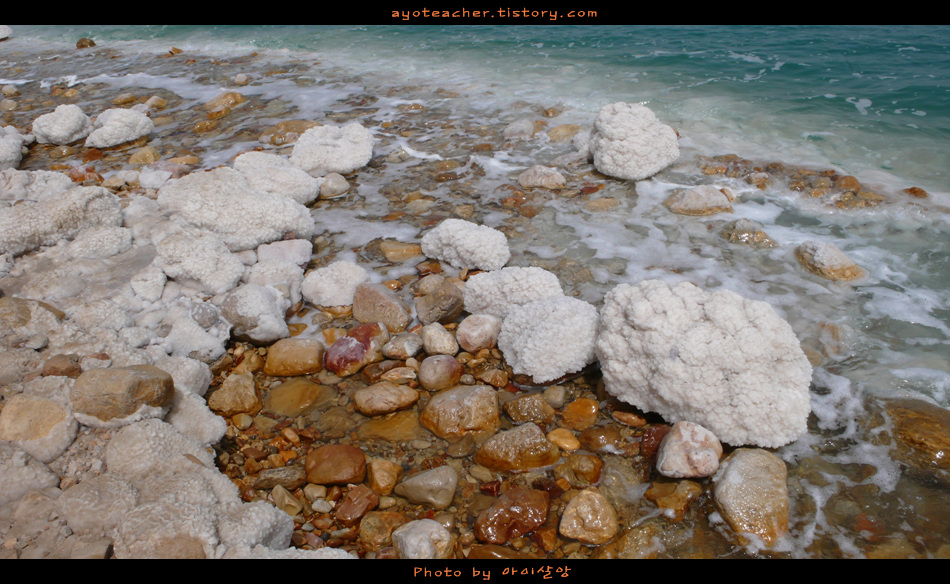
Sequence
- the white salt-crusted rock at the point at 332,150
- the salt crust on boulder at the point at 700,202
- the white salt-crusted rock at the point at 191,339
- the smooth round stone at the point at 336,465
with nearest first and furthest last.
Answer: the smooth round stone at the point at 336,465 → the white salt-crusted rock at the point at 191,339 → the salt crust on boulder at the point at 700,202 → the white salt-crusted rock at the point at 332,150

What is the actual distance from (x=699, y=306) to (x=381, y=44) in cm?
1251

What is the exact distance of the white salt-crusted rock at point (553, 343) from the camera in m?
3.06

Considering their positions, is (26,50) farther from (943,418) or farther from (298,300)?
(943,418)

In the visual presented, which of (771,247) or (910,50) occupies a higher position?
(910,50)

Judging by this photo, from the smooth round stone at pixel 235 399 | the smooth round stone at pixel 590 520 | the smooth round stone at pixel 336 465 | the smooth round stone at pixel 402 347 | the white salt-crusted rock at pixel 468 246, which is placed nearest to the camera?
the smooth round stone at pixel 590 520

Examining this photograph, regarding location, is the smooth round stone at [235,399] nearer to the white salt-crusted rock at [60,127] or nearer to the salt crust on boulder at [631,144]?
the salt crust on boulder at [631,144]

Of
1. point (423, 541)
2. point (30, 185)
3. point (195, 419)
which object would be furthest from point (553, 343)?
point (30, 185)

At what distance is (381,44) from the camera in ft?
43.5

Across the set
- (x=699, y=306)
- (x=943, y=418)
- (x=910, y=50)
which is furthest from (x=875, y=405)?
(x=910, y=50)

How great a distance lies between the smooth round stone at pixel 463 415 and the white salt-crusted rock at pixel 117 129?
6158mm

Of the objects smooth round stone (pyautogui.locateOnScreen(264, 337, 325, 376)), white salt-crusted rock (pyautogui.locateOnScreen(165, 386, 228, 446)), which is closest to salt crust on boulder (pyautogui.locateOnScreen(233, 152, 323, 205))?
smooth round stone (pyautogui.locateOnScreen(264, 337, 325, 376))

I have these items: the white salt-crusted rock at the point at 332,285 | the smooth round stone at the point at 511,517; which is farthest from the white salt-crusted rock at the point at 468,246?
the smooth round stone at the point at 511,517

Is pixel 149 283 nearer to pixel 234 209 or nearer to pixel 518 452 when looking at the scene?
pixel 234 209

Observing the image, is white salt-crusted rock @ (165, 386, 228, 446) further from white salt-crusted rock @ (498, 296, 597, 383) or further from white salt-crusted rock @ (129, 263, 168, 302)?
white salt-crusted rock @ (498, 296, 597, 383)
